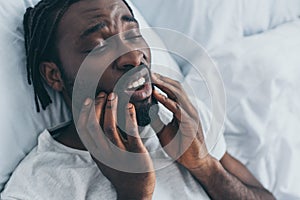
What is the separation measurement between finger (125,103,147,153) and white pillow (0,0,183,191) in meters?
0.27

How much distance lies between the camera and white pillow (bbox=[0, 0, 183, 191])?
Result: 1.00 meters

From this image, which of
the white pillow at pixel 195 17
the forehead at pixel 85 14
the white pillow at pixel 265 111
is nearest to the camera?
the forehead at pixel 85 14

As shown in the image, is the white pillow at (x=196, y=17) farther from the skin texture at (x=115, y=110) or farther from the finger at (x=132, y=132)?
the finger at (x=132, y=132)

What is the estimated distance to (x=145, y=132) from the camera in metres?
1.01

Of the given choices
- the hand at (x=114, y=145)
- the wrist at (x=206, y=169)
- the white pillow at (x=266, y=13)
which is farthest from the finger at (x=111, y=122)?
the white pillow at (x=266, y=13)

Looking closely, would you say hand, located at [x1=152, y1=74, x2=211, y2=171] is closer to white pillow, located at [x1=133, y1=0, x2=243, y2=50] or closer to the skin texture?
the skin texture

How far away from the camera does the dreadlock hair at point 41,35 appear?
96 cm

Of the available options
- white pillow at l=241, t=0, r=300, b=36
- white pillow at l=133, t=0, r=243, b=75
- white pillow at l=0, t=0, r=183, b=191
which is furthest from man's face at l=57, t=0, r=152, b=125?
white pillow at l=241, t=0, r=300, b=36

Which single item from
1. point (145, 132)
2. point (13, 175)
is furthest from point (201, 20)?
point (13, 175)

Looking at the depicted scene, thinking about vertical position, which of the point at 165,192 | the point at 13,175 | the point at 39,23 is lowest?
the point at 165,192

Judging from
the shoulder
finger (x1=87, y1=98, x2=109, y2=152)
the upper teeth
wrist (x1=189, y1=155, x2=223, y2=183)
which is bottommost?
wrist (x1=189, y1=155, x2=223, y2=183)

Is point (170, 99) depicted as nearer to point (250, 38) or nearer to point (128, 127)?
point (128, 127)

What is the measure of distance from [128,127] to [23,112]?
30 cm

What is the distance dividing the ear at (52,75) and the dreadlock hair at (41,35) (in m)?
0.01
